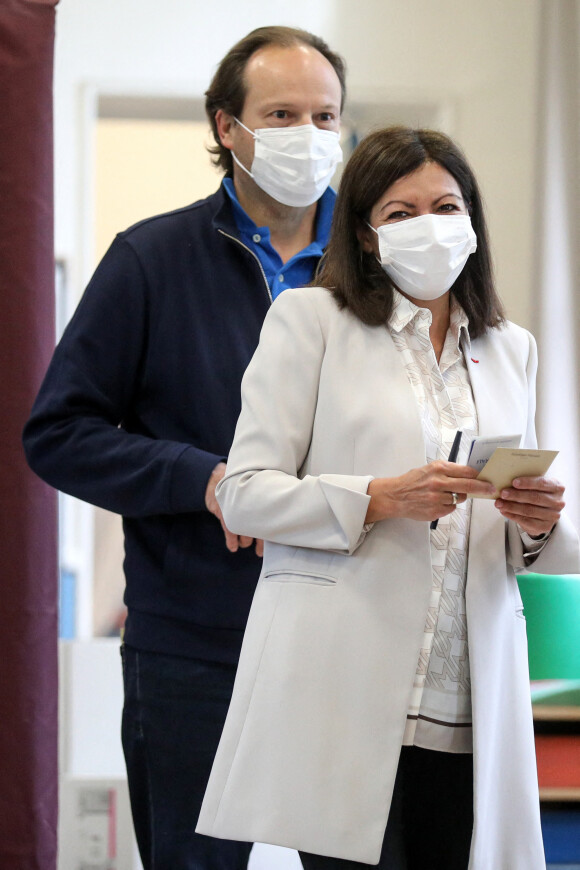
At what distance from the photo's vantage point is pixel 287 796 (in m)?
1.23

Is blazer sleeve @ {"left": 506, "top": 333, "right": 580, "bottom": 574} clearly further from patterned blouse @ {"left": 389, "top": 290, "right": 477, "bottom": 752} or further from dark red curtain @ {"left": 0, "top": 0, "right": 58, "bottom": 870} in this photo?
dark red curtain @ {"left": 0, "top": 0, "right": 58, "bottom": 870}

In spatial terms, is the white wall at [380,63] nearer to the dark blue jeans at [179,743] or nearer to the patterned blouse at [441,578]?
the dark blue jeans at [179,743]

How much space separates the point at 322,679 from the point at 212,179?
3069 mm

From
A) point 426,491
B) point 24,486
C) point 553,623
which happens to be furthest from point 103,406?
point 553,623

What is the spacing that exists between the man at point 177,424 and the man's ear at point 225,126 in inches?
3.6

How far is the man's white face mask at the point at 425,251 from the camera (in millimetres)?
1366

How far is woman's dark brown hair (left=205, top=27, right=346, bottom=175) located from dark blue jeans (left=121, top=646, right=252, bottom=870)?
956 millimetres

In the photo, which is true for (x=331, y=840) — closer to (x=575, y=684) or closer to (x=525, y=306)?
(x=575, y=684)

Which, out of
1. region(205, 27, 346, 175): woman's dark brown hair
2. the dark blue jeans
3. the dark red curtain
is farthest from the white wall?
the dark blue jeans

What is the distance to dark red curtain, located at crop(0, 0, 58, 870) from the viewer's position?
215cm

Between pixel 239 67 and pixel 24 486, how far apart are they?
97cm

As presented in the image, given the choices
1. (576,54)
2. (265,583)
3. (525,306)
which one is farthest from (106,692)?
(576,54)

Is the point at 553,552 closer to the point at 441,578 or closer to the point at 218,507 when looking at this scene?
the point at 441,578

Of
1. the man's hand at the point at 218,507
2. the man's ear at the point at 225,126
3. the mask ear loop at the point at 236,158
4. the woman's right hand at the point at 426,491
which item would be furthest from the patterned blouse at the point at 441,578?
the man's ear at the point at 225,126
